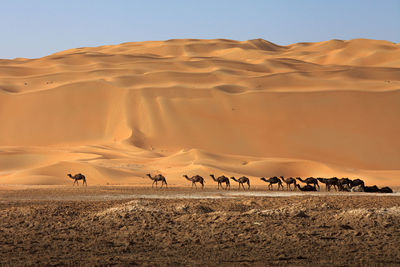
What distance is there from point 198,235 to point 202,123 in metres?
38.1

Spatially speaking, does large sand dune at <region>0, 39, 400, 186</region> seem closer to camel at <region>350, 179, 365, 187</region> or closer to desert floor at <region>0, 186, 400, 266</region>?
camel at <region>350, 179, 365, 187</region>

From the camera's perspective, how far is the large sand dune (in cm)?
3762

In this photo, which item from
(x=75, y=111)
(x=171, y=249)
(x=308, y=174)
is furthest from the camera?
(x=75, y=111)

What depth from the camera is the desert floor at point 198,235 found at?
11.3 m

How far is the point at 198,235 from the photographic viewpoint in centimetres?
1365

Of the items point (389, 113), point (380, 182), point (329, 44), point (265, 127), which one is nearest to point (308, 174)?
point (380, 182)

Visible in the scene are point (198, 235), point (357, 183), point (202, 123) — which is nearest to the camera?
point (198, 235)

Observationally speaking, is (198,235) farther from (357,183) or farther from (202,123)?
(202,123)

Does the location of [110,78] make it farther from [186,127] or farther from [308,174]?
[308,174]

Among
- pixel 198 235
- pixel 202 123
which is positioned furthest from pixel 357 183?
pixel 202 123

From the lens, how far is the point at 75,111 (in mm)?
54906

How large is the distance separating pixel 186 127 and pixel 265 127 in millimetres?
6166

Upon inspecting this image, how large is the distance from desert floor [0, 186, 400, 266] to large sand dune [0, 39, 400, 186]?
53.7ft

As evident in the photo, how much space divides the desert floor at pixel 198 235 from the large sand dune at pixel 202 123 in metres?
16.4
